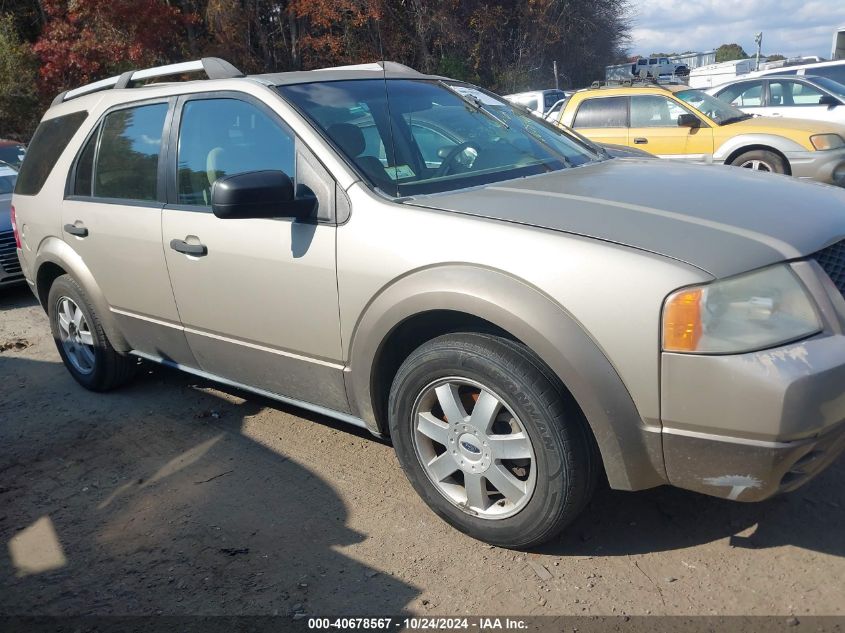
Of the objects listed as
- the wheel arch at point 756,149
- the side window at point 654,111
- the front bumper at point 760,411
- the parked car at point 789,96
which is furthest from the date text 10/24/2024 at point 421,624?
the parked car at point 789,96

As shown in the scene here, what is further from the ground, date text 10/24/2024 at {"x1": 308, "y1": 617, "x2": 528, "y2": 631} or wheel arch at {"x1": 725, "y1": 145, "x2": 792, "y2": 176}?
wheel arch at {"x1": 725, "y1": 145, "x2": 792, "y2": 176}

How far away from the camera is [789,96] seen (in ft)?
38.9

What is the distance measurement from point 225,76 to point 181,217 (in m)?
0.77

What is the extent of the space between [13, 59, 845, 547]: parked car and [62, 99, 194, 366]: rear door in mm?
17

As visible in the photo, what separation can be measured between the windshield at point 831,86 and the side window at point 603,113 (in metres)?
3.45

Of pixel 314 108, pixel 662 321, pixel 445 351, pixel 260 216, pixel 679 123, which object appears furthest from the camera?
pixel 679 123

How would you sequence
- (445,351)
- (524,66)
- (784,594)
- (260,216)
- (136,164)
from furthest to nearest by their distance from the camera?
(524,66)
(136,164)
(260,216)
(445,351)
(784,594)

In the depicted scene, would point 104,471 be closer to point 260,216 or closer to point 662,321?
point 260,216

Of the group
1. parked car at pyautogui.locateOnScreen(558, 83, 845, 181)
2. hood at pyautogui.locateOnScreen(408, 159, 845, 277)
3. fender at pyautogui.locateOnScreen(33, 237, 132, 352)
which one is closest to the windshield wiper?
hood at pyautogui.locateOnScreen(408, 159, 845, 277)

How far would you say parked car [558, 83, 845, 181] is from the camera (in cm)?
946

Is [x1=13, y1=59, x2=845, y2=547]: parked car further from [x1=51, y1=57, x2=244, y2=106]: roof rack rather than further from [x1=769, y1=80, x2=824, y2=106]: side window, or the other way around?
[x1=769, y1=80, x2=824, y2=106]: side window

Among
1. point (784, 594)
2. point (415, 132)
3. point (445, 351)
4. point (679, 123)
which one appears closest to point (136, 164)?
point (415, 132)

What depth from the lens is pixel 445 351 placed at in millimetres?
2842

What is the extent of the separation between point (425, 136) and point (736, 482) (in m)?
2.09
